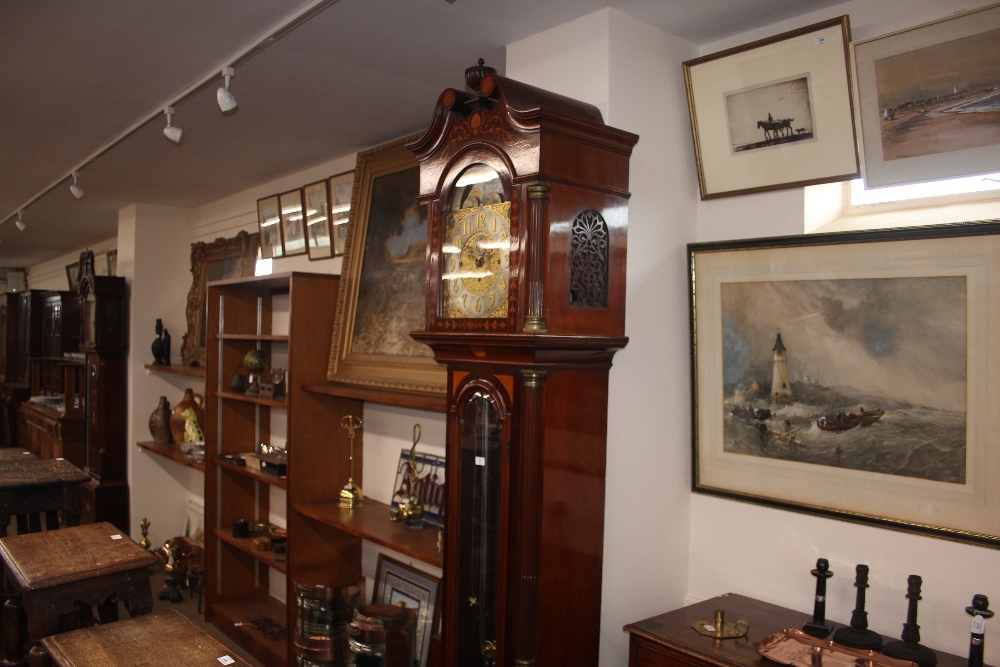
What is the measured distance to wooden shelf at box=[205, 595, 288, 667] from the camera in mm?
4094

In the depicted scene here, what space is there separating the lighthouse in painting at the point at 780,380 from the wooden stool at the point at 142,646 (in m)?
1.95

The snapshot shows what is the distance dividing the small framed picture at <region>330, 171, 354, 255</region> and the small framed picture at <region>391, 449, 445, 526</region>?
55.3 inches

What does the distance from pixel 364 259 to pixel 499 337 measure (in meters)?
2.02

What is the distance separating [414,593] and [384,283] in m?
1.57

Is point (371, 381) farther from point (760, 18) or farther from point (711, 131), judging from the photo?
point (760, 18)

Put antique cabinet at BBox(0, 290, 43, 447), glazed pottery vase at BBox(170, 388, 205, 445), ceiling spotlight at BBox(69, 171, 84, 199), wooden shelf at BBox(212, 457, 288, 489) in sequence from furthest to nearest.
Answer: antique cabinet at BBox(0, 290, 43, 447), glazed pottery vase at BBox(170, 388, 205, 445), ceiling spotlight at BBox(69, 171, 84, 199), wooden shelf at BBox(212, 457, 288, 489)

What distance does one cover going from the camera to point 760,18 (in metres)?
2.41

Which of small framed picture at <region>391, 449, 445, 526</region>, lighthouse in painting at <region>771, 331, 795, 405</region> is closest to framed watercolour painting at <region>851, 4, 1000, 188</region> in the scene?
lighthouse in painting at <region>771, 331, 795, 405</region>

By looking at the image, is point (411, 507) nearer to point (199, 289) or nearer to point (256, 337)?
point (256, 337)

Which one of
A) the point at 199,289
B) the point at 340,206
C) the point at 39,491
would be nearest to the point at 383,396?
the point at 340,206

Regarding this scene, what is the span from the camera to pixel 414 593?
3.55 metres

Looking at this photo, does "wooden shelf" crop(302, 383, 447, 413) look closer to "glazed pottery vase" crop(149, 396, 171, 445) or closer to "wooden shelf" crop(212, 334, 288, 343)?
"wooden shelf" crop(212, 334, 288, 343)

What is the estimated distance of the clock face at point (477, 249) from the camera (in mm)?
2230

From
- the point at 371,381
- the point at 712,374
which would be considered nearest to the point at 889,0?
the point at 712,374
